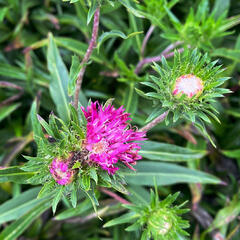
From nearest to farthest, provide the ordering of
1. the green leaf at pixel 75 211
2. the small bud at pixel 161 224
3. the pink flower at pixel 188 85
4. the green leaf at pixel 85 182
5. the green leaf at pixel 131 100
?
the green leaf at pixel 85 182
the pink flower at pixel 188 85
the small bud at pixel 161 224
the green leaf at pixel 75 211
the green leaf at pixel 131 100

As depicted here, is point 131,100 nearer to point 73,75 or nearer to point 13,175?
point 73,75

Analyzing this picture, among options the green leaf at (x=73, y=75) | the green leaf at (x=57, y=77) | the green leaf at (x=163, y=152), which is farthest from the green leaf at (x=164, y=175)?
the green leaf at (x=73, y=75)

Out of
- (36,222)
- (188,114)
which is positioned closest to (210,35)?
(188,114)

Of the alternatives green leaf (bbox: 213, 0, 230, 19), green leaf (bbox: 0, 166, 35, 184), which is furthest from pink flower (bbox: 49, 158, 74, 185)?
green leaf (bbox: 213, 0, 230, 19)

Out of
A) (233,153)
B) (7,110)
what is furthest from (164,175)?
(7,110)

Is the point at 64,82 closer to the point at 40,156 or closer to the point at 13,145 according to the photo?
the point at 13,145

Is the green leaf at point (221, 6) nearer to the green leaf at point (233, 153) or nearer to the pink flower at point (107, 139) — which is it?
the green leaf at point (233, 153)
